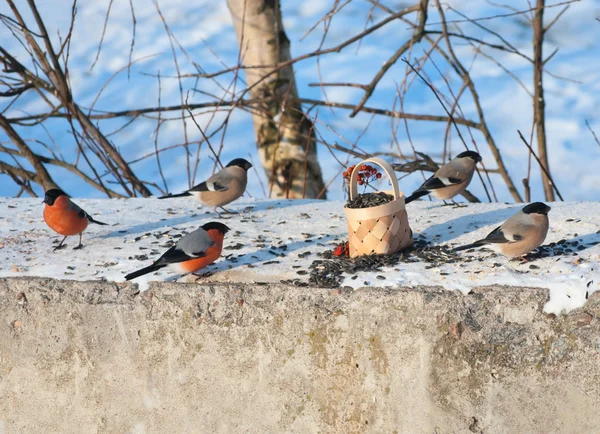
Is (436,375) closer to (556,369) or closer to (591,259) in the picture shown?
(556,369)

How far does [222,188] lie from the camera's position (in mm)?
3699

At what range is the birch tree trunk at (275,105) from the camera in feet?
17.8

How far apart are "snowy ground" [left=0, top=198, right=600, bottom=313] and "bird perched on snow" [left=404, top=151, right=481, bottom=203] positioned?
10 centimetres

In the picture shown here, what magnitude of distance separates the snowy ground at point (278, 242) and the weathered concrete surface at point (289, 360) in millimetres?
99

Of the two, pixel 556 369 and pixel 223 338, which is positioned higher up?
pixel 223 338

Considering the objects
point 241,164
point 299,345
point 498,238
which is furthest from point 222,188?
point 498,238

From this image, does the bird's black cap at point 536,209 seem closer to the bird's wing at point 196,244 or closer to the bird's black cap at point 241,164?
the bird's wing at point 196,244

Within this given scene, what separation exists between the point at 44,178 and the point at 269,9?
2026 millimetres

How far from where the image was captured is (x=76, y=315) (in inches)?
112

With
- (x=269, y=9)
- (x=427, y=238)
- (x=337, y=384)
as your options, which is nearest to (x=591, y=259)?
(x=427, y=238)

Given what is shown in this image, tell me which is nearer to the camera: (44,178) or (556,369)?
(556,369)

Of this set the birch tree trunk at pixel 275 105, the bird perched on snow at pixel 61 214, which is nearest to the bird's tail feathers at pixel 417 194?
the bird perched on snow at pixel 61 214

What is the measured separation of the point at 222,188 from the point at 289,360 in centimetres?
125

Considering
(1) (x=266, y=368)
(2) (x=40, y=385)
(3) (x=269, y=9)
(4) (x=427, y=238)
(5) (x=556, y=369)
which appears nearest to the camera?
(5) (x=556, y=369)
